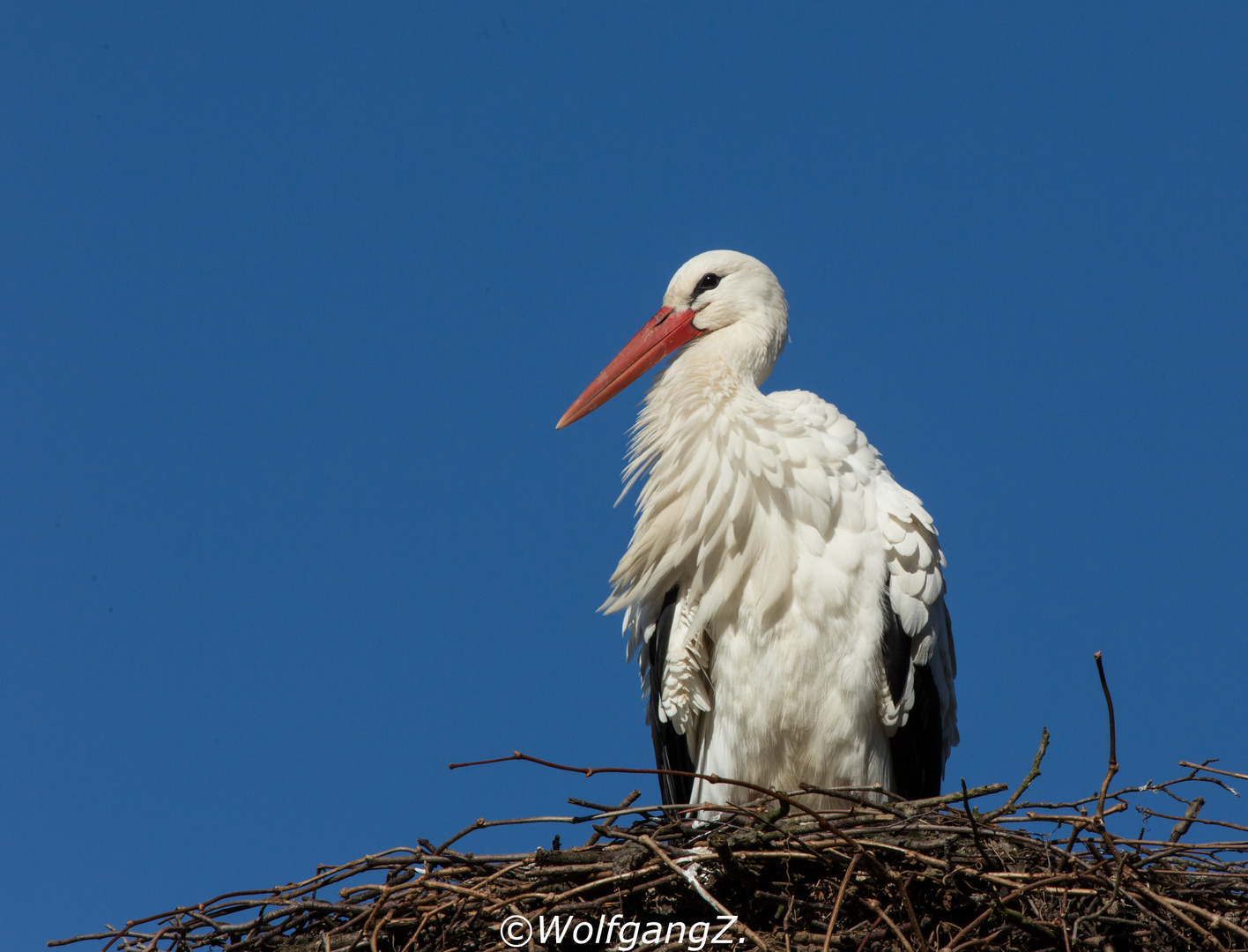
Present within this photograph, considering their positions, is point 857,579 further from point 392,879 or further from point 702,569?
point 392,879

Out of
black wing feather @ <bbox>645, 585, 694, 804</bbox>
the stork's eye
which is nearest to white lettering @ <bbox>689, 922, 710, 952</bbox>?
black wing feather @ <bbox>645, 585, 694, 804</bbox>

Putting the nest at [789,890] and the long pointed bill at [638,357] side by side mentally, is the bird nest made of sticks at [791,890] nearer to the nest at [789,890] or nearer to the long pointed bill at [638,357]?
the nest at [789,890]

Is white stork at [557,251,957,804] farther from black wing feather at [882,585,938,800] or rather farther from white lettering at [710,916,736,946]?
white lettering at [710,916,736,946]

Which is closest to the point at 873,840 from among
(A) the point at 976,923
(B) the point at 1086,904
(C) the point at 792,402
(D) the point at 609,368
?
(A) the point at 976,923

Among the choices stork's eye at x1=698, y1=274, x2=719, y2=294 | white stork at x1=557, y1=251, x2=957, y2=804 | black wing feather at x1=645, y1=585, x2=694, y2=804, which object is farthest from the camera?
stork's eye at x1=698, y1=274, x2=719, y2=294

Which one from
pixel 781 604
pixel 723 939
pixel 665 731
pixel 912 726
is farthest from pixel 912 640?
pixel 723 939

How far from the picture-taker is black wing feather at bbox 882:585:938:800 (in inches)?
138

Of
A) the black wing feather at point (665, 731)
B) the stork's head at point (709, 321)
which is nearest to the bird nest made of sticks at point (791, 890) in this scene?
the black wing feather at point (665, 731)

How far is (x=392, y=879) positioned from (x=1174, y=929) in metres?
1.66

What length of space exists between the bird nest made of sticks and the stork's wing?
0.58 metres

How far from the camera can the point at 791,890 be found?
2867 millimetres

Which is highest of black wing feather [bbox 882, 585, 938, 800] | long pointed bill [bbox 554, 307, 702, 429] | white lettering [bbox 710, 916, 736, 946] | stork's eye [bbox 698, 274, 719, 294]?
stork's eye [bbox 698, 274, 719, 294]

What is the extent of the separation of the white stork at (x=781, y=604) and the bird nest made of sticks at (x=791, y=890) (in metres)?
0.49

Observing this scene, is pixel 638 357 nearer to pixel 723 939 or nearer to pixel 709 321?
pixel 709 321
